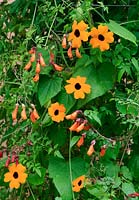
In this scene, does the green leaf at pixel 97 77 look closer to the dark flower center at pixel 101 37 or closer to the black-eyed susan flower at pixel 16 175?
the dark flower center at pixel 101 37

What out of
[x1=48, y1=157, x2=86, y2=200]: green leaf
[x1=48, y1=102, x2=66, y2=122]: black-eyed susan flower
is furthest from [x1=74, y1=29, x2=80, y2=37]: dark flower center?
[x1=48, y1=157, x2=86, y2=200]: green leaf

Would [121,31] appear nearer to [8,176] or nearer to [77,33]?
[77,33]

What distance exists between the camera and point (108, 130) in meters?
1.95

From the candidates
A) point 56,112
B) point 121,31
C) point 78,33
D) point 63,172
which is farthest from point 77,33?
point 63,172

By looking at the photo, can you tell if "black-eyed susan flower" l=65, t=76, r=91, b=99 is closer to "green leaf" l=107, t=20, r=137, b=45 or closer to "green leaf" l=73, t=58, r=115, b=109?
"green leaf" l=73, t=58, r=115, b=109

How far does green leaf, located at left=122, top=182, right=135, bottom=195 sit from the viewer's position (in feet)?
5.87

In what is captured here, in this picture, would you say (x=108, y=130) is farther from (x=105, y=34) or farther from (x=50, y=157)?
(x=105, y=34)

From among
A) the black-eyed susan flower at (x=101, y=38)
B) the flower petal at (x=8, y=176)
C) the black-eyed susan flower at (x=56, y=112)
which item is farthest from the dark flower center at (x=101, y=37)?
the flower petal at (x=8, y=176)

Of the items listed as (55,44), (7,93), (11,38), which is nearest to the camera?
(55,44)

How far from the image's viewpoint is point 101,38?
69.2 inches

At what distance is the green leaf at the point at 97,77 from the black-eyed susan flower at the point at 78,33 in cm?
9

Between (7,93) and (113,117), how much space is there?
1.29 feet

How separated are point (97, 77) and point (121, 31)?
0.17 meters

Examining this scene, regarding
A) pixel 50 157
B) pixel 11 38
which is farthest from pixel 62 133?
pixel 11 38
